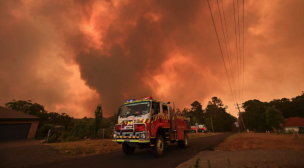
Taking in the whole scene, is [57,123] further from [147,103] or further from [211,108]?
[211,108]

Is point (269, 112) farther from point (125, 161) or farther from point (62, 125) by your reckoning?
point (62, 125)

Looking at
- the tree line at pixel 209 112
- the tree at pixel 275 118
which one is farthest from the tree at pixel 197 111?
the tree at pixel 275 118

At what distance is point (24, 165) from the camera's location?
6.29 metres

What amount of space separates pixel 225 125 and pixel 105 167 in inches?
3456

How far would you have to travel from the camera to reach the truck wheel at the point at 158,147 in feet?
22.9

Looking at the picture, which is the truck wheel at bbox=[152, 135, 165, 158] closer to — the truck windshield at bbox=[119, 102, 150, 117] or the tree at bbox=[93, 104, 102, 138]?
the truck windshield at bbox=[119, 102, 150, 117]

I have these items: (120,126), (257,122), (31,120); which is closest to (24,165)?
(120,126)

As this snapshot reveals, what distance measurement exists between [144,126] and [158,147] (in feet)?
5.11

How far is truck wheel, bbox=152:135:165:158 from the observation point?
6.99m

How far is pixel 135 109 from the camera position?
7.73 metres

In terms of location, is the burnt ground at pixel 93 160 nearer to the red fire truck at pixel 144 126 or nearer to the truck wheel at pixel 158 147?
the truck wheel at pixel 158 147

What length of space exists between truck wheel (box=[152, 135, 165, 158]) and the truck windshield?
1621 millimetres

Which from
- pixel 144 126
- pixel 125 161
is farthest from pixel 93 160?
pixel 144 126

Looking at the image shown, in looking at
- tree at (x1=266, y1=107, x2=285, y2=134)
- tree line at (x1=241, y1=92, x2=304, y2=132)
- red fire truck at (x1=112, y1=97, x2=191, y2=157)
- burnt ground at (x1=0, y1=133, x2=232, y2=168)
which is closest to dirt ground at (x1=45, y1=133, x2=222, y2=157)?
burnt ground at (x1=0, y1=133, x2=232, y2=168)
